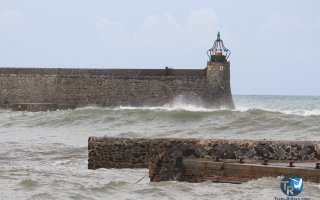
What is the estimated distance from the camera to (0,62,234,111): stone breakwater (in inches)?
1409

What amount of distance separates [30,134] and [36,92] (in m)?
15.2

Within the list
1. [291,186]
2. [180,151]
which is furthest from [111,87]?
[291,186]

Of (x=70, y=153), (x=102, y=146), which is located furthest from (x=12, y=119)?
(x=102, y=146)

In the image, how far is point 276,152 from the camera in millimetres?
12875

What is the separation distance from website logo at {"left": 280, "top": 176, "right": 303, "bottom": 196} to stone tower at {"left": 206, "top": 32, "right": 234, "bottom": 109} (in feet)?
81.7

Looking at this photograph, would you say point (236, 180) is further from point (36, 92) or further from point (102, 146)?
point (36, 92)

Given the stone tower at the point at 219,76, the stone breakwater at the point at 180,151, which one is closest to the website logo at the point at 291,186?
the stone breakwater at the point at 180,151

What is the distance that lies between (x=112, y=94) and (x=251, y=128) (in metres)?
14.3

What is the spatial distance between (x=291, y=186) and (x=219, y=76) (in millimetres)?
25759

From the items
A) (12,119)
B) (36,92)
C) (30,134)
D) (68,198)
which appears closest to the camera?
(68,198)

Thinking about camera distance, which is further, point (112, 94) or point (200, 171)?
point (112, 94)

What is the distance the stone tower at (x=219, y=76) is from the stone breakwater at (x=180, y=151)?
21.6 meters

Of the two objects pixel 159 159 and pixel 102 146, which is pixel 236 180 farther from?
pixel 102 146

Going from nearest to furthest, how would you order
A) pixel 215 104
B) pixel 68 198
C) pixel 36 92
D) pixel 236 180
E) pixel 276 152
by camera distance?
pixel 68 198, pixel 236 180, pixel 276 152, pixel 215 104, pixel 36 92
